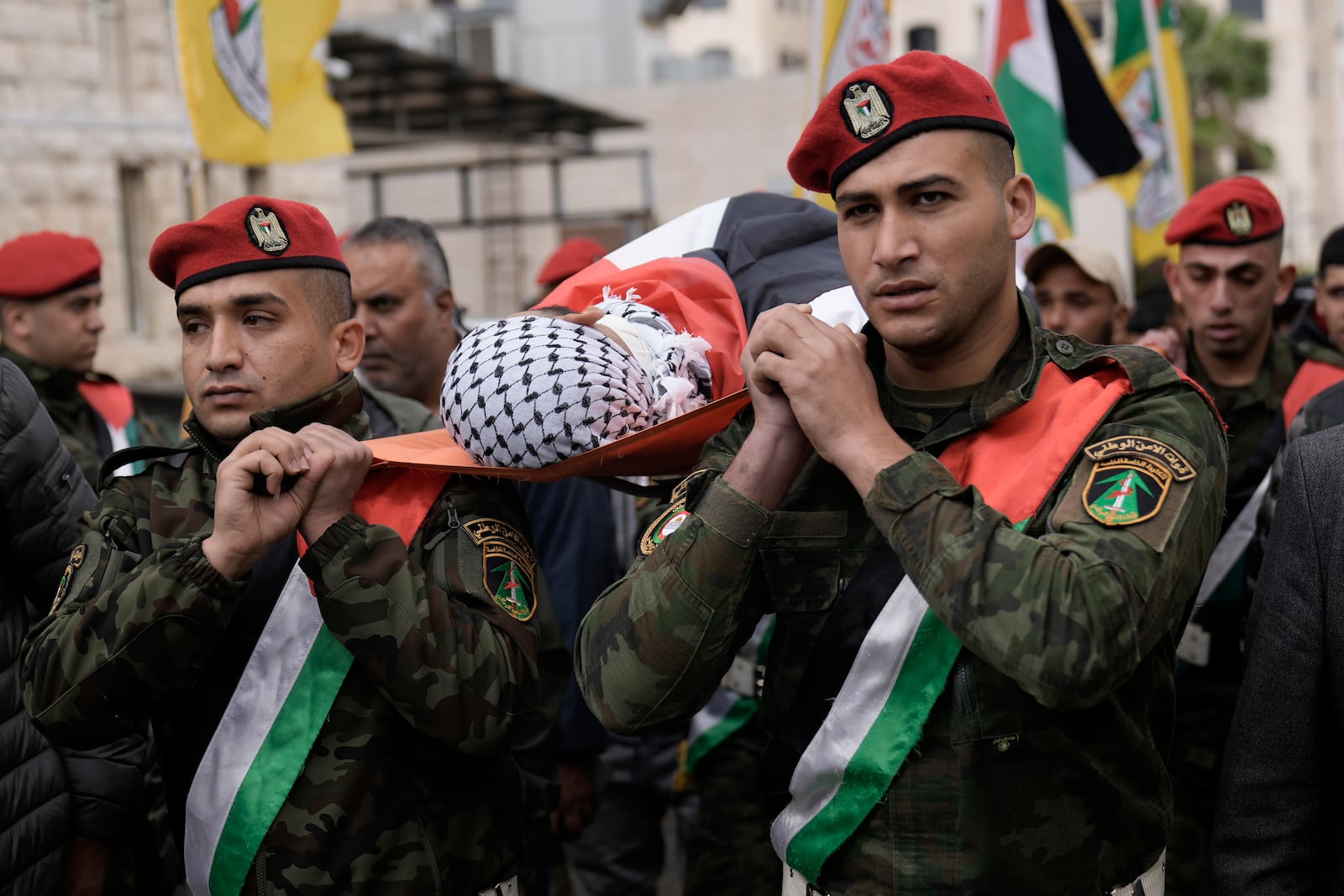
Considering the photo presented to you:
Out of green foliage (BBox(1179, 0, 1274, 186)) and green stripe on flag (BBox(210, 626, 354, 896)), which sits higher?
green foliage (BBox(1179, 0, 1274, 186))

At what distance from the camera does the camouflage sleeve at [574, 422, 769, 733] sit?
213 centimetres

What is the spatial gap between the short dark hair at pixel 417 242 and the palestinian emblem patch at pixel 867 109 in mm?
2796

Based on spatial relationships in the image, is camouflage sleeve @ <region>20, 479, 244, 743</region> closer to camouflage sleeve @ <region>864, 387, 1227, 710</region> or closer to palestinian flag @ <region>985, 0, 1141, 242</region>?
camouflage sleeve @ <region>864, 387, 1227, 710</region>

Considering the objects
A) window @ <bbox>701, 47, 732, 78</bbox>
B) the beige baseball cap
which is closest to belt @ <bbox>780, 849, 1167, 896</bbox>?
the beige baseball cap

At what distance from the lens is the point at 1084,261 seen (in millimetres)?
5711

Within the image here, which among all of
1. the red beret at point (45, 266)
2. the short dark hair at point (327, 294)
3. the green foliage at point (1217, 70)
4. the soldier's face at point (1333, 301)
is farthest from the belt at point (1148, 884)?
the green foliage at point (1217, 70)

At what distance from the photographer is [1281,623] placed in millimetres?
2166

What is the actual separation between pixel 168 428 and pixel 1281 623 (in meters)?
5.82

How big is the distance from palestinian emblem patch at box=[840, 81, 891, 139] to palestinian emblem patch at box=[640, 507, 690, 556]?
2.14ft

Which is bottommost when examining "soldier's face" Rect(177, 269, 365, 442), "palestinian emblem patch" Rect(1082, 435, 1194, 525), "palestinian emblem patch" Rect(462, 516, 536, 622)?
"palestinian emblem patch" Rect(462, 516, 536, 622)

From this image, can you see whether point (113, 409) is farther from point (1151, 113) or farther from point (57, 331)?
point (1151, 113)

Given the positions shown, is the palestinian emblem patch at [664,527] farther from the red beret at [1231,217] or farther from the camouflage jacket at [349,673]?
the red beret at [1231,217]

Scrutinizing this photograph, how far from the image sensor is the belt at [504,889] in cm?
269

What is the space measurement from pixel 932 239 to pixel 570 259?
4973mm
